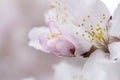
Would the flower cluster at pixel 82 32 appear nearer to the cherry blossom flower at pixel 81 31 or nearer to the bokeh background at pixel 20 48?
the cherry blossom flower at pixel 81 31

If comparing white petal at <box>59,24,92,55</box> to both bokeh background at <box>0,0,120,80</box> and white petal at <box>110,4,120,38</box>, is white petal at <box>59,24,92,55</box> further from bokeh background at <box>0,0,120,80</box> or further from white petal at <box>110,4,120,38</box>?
bokeh background at <box>0,0,120,80</box>

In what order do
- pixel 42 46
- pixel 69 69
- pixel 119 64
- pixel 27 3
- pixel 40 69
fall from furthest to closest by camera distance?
1. pixel 27 3
2. pixel 40 69
3. pixel 69 69
4. pixel 42 46
5. pixel 119 64

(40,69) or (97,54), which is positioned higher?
(40,69)

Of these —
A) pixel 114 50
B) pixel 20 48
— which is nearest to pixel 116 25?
pixel 114 50

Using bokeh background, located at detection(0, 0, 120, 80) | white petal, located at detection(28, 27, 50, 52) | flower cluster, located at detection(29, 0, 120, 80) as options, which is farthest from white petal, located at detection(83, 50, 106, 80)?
bokeh background, located at detection(0, 0, 120, 80)

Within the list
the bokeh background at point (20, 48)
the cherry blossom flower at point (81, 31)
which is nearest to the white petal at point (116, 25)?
the cherry blossom flower at point (81, 31)

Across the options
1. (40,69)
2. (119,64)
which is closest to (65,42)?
(119,64)

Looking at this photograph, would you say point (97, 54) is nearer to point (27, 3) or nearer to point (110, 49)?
point (110, 49)

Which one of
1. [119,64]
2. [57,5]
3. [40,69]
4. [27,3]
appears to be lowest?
[119,64]
